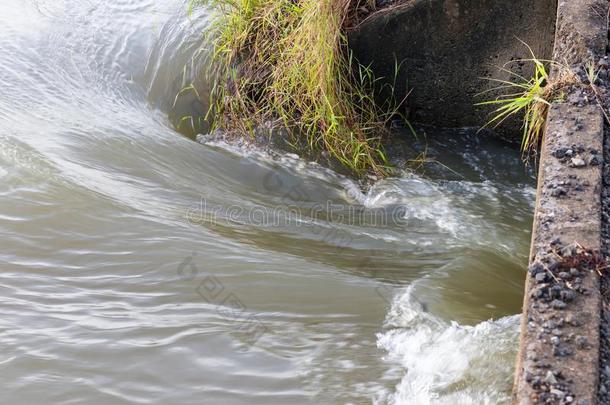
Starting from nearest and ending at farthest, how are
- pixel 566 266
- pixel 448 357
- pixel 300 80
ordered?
pixel 566 266
pixel 448 357
pixel 300 80

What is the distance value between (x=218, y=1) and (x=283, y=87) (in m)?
0.88

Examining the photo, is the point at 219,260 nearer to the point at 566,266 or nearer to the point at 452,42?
the point at 566,266

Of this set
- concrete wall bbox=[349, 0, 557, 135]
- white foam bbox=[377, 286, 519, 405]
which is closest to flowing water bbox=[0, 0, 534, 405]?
white foam bbox=[377, 286, 519, 405]

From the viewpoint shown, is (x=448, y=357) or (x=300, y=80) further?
(x=300, y=80)

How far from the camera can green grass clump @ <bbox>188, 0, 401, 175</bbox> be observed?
4.64 metres

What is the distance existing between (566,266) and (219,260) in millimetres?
1566

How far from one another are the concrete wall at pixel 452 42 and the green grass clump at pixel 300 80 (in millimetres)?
171

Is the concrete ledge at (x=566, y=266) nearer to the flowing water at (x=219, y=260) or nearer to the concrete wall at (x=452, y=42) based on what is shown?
the flowing water at (x=219, y=260)

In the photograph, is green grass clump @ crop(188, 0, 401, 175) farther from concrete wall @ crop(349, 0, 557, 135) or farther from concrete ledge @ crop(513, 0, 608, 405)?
concrete ledge @ crop(513, 0, 608, 405)

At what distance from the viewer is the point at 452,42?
4984 millimetres

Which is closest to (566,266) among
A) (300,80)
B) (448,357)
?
(448,357)

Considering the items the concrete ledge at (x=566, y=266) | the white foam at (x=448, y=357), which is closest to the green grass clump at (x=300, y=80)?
the concrete ledge at (x=566, y=266)

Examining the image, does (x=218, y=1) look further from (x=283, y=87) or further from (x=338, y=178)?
(x=338, y=178)

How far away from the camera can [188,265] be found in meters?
3.39
